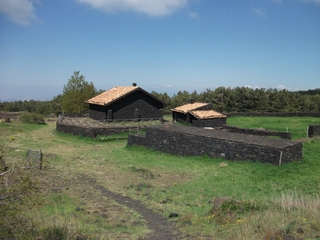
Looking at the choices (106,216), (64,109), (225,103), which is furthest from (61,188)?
(225,103)

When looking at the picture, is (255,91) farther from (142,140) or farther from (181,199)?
(181,199)

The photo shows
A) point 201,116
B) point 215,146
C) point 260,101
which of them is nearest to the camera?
point 215,146

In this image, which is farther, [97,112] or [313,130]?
[97,112]

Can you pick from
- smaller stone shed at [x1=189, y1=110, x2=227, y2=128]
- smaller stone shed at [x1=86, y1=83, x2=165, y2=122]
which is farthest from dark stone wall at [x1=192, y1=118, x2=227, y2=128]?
smaller stone shed at [x1=86, y1=83, x2=165, y2=122]

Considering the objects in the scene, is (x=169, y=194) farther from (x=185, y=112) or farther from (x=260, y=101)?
(x=260, y=101)

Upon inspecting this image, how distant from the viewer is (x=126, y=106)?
34281mm

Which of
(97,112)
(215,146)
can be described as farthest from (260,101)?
(215,146)

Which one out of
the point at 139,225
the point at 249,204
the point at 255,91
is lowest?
the point at 139,225

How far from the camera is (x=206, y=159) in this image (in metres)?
18.4

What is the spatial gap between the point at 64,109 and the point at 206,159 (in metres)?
33.3

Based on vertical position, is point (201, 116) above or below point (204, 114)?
below


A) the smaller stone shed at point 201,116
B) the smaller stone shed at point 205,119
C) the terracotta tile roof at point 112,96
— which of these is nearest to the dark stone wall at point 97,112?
the terracotta tile roof at point 112,96

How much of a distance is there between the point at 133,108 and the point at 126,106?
1026mm

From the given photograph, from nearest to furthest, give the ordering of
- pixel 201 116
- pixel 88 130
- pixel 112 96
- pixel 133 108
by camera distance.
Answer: pixel 88 130
pixel 201 116
pixel 112 96
pixel 133 108
